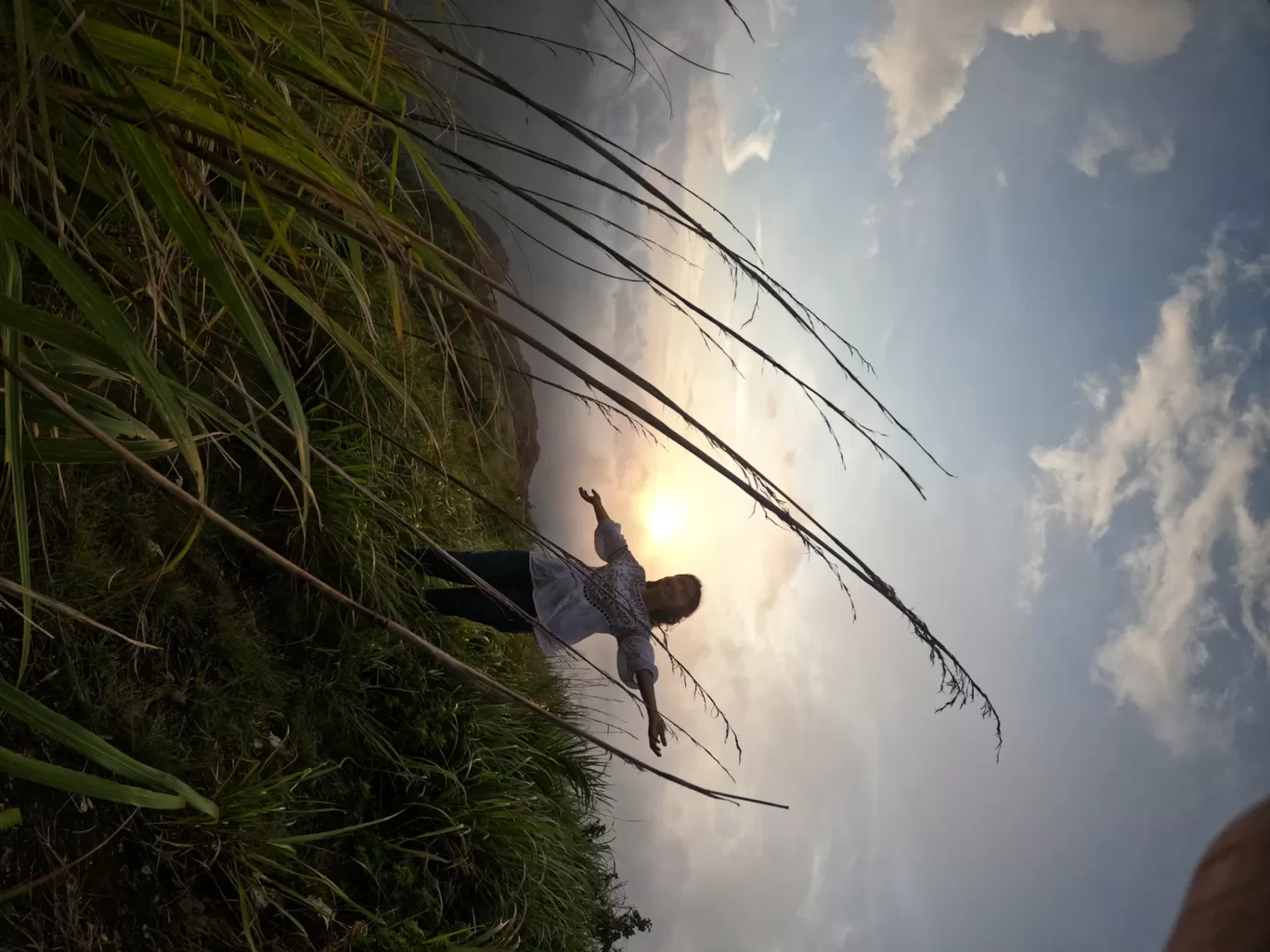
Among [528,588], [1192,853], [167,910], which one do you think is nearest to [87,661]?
[167,910]

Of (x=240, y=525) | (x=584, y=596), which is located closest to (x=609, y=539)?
(x=584, y=596)

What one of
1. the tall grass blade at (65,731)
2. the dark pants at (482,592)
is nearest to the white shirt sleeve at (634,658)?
the dark pants at (482,592)

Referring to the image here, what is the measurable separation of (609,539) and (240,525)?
1.71ft

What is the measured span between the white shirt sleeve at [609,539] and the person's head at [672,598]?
0.07 m

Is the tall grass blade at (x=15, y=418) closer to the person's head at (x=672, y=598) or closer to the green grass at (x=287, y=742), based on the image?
the green grass at (x=287, y=742)

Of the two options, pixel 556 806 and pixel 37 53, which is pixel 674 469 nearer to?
pixel 556 806

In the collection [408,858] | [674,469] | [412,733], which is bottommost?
[408,858]

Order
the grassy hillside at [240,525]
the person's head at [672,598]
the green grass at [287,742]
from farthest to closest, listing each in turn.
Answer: the person's head at [672,598], the green grass at [287,742], the grassy hillside at [240,525]

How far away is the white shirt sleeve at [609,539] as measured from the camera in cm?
110

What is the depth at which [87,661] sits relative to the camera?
50cm

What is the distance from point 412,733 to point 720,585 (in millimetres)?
496

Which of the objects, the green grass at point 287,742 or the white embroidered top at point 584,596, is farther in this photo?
the white embroidered top at point 584,596

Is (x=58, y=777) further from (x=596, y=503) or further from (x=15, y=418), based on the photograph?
(x=596, y=503)

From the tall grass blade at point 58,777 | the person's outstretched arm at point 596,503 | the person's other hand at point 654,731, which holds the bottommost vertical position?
the tall grass blade at point 58,777
